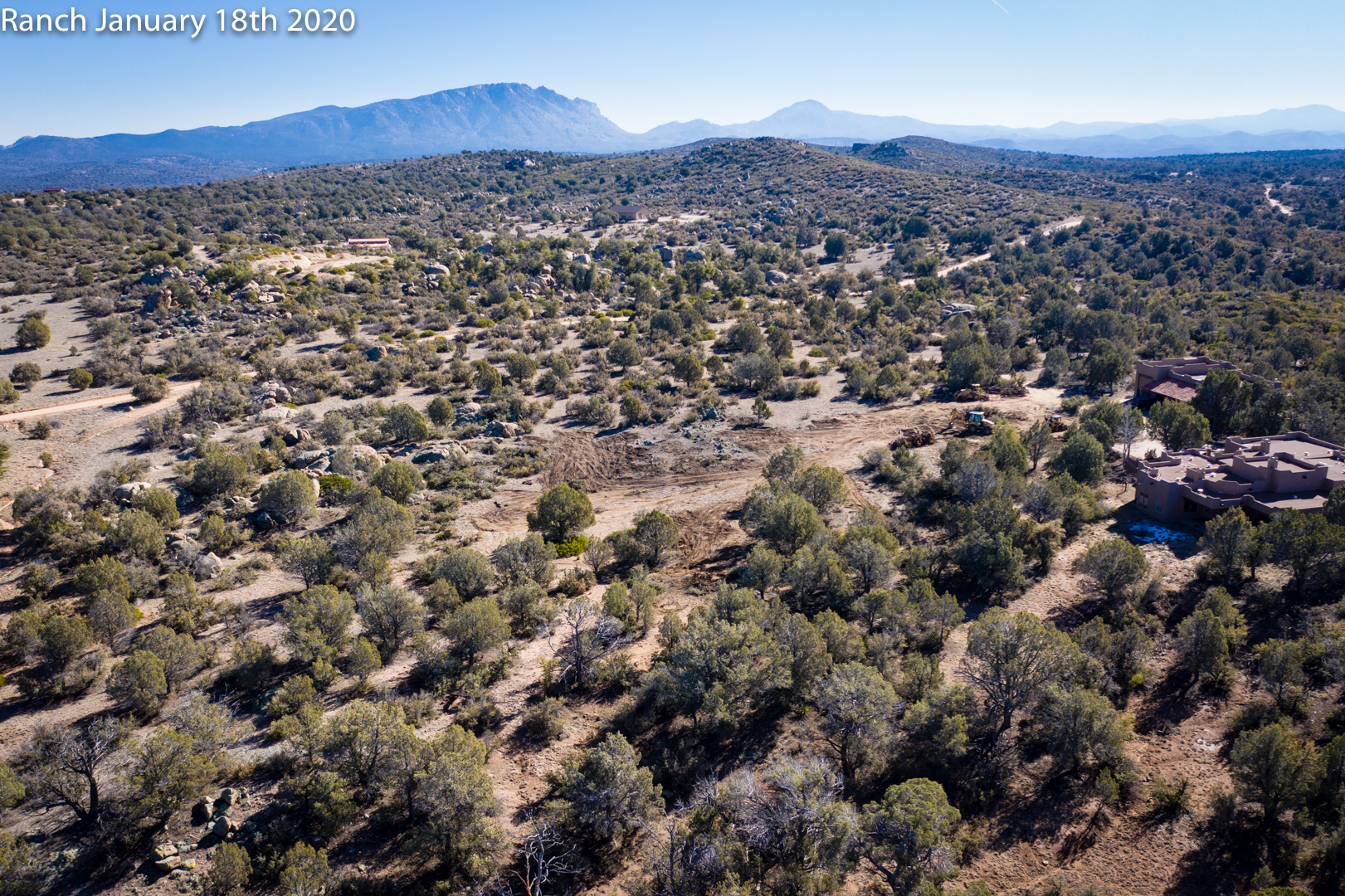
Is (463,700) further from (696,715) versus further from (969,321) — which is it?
(969,321)

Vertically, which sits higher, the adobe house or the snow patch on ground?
the adobe house

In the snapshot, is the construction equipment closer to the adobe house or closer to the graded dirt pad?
the graded dirt pad

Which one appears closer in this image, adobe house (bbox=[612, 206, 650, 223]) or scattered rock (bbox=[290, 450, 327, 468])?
scattered rock (bbox=[290, 450, 327, 468])

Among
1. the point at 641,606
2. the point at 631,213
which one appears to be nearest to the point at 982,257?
the point at 631,213

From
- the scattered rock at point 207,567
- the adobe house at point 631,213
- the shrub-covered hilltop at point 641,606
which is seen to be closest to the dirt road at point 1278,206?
the shrub-covered hilltop at point 641,606

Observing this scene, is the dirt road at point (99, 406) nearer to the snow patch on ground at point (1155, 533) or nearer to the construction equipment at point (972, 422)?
the construction equipment at point (972, 422)

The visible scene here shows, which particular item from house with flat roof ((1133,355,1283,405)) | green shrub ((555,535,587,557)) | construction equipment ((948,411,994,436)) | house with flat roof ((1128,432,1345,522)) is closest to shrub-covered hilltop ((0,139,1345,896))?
construction equipment ((948,411,994,436))

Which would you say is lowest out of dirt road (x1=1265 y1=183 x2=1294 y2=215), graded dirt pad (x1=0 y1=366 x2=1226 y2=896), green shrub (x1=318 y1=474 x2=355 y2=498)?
graded dirt pad (x1=0 y1=366 x2=1226 y2=896)

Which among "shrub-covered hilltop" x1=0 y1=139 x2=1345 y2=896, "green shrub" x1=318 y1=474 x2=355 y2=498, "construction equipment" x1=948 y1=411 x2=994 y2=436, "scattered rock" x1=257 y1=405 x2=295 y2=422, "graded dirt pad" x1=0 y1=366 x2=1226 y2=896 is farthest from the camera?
"construction equipment" x1=948 y1=411 x2=994 y2=436
